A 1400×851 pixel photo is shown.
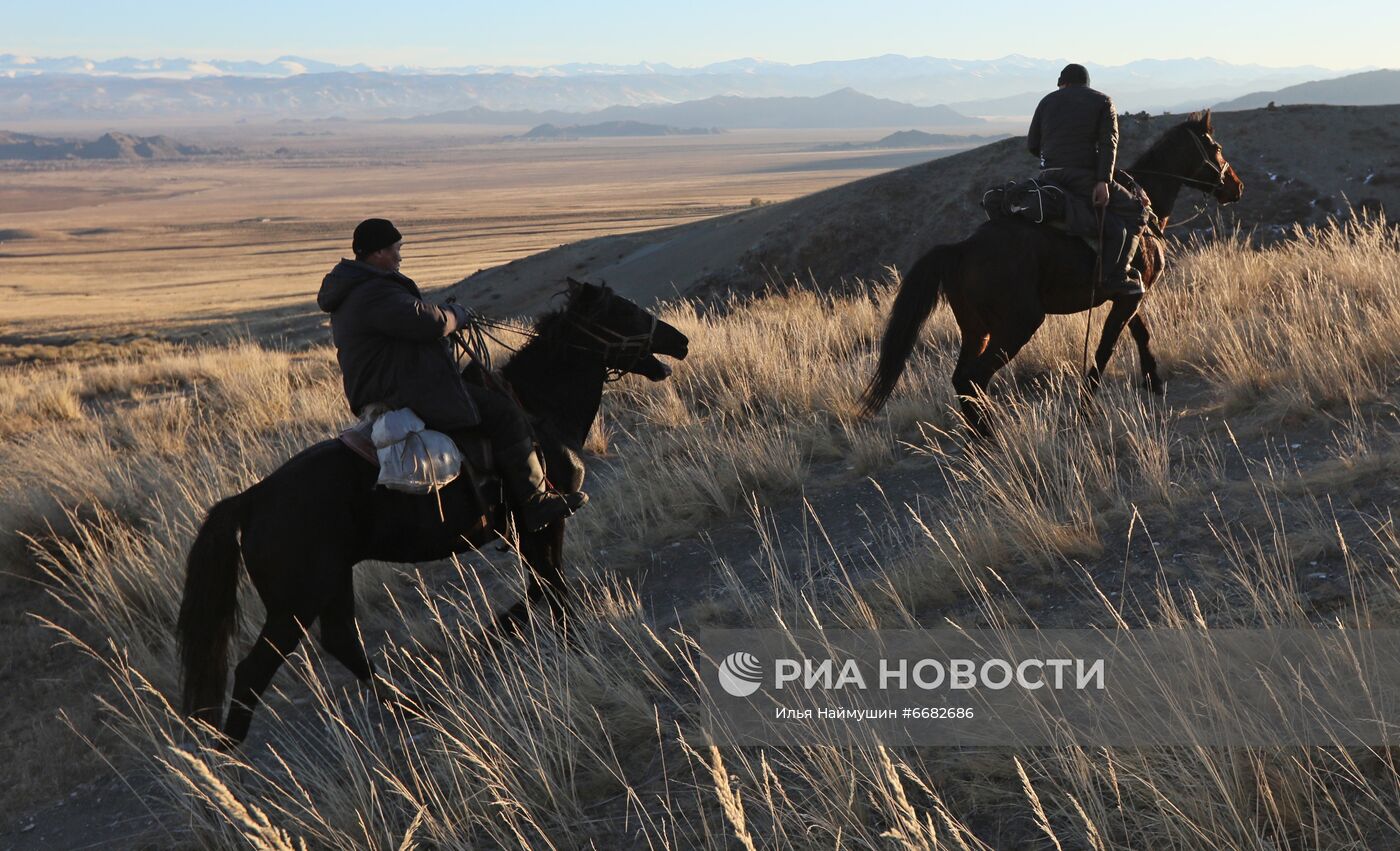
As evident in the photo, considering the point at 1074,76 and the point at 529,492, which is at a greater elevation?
the point at 1074,76

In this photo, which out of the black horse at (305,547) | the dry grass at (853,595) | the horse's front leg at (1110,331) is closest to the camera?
the dry grass at (853,595)

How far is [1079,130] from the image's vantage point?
7.80m

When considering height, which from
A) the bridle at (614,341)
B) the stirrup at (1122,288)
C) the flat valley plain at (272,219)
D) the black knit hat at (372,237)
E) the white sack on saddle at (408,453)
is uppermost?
the black knit hat at (372,237)

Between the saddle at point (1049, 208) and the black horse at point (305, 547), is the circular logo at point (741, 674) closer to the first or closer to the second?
the black horse at point (305, 547)

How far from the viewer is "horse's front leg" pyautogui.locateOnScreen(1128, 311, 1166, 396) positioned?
8.16m

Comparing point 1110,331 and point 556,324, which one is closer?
point 556,324

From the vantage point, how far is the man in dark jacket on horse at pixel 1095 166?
7695mm

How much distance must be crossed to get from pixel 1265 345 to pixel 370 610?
6.79 meters

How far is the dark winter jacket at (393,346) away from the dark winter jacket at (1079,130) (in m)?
4.78

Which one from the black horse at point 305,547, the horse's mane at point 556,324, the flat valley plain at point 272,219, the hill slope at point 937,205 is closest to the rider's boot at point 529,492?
the black horse at point 305,547

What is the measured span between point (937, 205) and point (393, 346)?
63.9 feet

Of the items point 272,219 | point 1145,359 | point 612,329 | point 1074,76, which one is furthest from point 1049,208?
point 272,219

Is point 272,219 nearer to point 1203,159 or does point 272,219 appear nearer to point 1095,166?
point 1203,159

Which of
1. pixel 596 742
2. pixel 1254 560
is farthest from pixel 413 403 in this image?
pixel 1254 560
